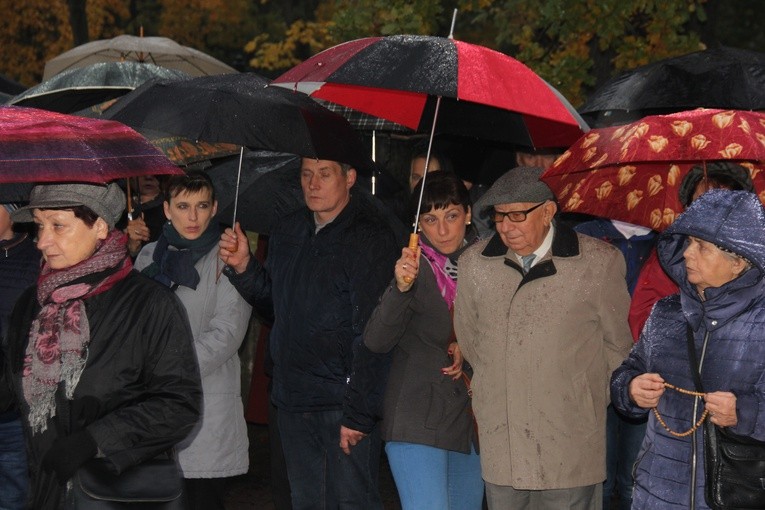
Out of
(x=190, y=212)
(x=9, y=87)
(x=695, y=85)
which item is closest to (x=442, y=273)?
(x=190, y=212)

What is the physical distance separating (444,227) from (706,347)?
1.77 metres

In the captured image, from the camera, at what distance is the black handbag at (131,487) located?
14.6 feet

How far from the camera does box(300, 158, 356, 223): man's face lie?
20.8ft

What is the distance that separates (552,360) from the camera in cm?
551

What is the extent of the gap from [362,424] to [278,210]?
79.7 inches

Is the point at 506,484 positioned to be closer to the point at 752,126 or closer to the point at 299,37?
the point at 752,126

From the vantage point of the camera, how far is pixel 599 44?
44.3 feet

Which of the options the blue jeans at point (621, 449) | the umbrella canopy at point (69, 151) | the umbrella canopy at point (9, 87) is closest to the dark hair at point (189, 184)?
the umbrella canopy at point (69, 151)

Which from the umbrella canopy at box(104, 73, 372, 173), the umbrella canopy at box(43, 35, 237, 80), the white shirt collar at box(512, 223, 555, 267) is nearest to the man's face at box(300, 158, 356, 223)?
the umbrella canopy at box(104, 73, 372, 173)

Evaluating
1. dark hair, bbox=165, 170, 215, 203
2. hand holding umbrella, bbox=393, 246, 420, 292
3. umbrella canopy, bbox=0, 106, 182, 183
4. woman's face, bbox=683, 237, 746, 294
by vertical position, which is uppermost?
umbrella canopy, bbox=0, 106, 182, 183

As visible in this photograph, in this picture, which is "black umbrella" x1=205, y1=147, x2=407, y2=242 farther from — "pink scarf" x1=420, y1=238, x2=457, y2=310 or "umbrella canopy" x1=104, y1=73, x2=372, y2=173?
"pink scarf" x1=420, y1=238, x2=457, y2=310

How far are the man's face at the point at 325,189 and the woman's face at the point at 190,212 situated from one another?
0.65 metres

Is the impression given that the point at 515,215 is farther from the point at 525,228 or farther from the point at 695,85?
the point at 695,85

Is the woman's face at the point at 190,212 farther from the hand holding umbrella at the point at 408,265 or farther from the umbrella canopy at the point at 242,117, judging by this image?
the hand holding umbrella at the point at 408,265
